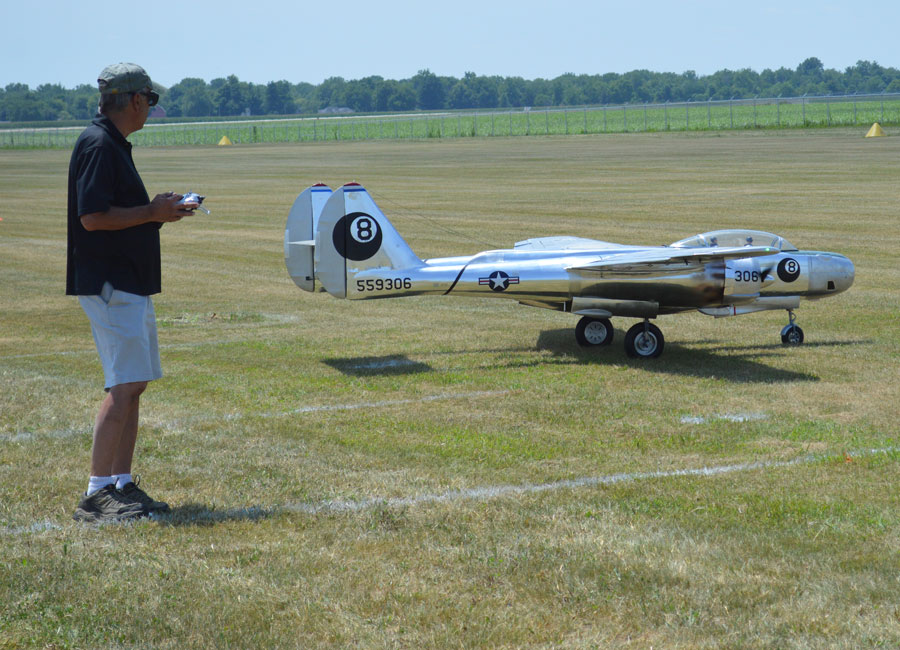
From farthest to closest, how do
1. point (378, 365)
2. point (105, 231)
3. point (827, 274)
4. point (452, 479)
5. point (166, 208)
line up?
point (827, 274) → point (378, 365) → point (452, 479) → point (105, 231) → point (166, 208)

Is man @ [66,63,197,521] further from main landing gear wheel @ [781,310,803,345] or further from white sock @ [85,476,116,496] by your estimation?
main landing gear wheel @ [781,310,803,345]

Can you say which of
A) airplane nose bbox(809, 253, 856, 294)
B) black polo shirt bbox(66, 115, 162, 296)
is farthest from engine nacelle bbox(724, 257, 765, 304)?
black polo shirt bbox(66, 115, 162, 296)

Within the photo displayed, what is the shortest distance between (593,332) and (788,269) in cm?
253

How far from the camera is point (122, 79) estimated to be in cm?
604

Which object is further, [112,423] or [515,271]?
[515,271]

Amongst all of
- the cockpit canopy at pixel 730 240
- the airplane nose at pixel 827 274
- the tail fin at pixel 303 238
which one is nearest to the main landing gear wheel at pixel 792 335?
the airplane nose at pixel 827 274

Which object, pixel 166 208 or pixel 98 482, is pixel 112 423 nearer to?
pixel 98 482

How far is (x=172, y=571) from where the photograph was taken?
5.34 m

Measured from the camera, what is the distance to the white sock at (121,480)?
20.5 ft

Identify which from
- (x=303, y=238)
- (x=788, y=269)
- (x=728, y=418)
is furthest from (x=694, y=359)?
(x=303, y=238)

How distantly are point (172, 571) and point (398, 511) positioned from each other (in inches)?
60.1

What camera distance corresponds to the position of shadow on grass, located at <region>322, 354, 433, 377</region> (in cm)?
1112

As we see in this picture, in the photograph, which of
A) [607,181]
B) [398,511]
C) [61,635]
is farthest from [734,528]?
[607,181]

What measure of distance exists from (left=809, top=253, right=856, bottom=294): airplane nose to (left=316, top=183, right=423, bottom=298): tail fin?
5020 mm
